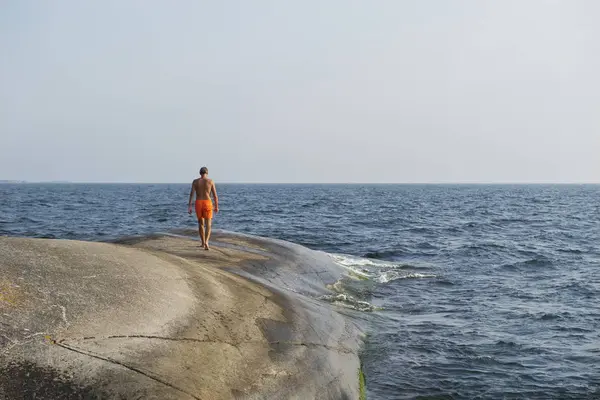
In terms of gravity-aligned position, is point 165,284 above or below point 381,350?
above

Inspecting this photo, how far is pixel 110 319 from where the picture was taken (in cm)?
627

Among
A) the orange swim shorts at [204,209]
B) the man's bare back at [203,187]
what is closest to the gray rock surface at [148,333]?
the orange swim shorts at [204,209]

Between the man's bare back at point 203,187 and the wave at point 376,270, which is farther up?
the man's bare back at point 203,187

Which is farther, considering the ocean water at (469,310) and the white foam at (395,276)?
the white foam at (395,276)

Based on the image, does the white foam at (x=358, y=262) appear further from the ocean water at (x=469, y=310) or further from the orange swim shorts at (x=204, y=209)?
the orange swim shorts at (x=204, y=209)

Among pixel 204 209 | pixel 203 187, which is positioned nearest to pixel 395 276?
pixel 204 209

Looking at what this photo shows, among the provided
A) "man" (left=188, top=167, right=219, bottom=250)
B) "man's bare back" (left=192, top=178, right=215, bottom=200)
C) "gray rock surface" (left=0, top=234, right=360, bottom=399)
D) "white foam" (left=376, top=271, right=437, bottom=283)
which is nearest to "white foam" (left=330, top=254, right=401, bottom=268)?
"white foam" (left=376, top=271, right=437, bottom=283)

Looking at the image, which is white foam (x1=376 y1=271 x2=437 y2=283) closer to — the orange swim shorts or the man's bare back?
the orange swim shorts

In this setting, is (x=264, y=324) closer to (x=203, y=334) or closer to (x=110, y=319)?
(x=203, y=334)

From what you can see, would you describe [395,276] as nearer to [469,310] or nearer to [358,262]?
[358,262]

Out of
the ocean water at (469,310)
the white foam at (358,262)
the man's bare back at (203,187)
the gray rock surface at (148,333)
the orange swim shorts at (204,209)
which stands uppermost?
the man's bare back at (203,187)

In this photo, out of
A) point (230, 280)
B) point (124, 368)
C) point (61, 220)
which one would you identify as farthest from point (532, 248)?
point (61, 220)

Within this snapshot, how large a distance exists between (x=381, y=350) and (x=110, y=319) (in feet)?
19.5

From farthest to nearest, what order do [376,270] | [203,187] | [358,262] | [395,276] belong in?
[358,262] < [376,270] < [395,276] < [203,187]
